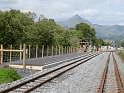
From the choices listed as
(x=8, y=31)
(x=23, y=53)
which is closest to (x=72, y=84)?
(x=23, y=53)

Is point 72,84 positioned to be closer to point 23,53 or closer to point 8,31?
point 23,53

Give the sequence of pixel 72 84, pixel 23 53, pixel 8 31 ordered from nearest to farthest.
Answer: pixel 72 84 < pixel 23 53 < pixel 8 31

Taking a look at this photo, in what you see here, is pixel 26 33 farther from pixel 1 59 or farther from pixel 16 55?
pixel 1 59

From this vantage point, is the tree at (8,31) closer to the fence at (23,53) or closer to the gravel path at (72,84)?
the fence at (23,53)

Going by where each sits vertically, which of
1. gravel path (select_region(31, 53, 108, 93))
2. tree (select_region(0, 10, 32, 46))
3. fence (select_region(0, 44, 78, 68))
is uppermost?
tree (select_region(0, 10, 32, 46))

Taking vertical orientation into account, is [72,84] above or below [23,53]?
below

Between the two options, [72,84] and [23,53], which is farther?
[23,53]

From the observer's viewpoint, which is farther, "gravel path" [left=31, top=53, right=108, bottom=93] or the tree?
the tree

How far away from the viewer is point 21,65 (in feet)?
63.0

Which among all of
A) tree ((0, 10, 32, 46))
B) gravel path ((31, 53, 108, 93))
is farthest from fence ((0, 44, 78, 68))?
gravel path ((31, 53, 108, 93))

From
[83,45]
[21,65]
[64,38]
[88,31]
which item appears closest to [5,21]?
[21,65]

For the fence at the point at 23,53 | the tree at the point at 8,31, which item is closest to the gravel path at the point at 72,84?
the fence at the point at 23,53

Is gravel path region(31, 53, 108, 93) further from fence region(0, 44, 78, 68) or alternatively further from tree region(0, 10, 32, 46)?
tree region(0, 10, 32, 46)

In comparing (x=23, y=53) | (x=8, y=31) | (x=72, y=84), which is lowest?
(x=72, y=84)
